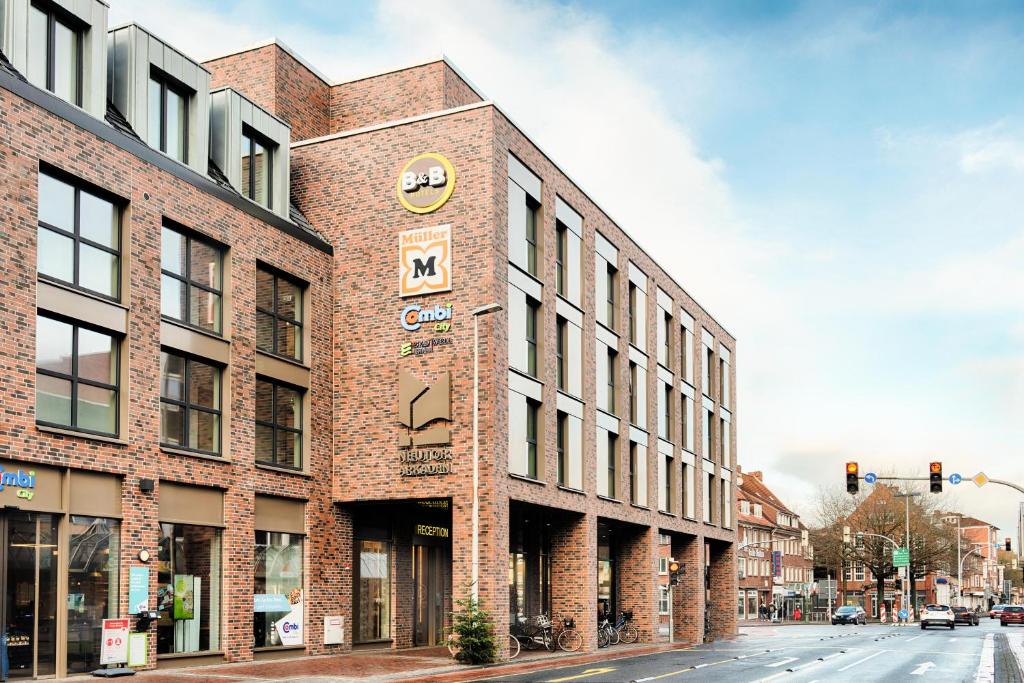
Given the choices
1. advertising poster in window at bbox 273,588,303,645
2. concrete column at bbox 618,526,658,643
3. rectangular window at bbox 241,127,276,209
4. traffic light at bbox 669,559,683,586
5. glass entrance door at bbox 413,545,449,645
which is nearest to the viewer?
advertising poster in window at bbox 273,588,303,645

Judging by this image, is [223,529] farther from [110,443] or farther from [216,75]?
[216,75]

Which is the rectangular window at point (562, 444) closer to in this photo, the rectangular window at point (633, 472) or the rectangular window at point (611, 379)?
the rectangular window at point (611, 379)

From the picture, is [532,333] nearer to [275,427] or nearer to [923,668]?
[275,427]

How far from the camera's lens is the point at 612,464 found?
129ft

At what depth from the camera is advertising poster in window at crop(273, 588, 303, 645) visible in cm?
2838

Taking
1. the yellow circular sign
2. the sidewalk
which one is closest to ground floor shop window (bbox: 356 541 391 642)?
the sidewalk

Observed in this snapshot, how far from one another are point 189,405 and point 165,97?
7058mm

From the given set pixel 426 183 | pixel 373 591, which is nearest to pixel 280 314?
pixel 426 183

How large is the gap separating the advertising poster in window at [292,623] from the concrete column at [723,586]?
2845 centimetres

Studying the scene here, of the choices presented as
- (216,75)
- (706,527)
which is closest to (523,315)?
(216,75)

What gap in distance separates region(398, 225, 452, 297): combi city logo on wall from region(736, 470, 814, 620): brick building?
214ft

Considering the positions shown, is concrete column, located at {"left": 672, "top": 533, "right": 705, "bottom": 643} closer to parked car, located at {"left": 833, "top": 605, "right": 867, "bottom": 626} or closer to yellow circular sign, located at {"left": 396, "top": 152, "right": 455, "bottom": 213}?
yellow circular sign, located at {"left": 396, "top": 152, "right": 455, "bottom": 213}

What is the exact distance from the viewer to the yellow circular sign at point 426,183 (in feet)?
101

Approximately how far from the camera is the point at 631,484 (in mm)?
40938
